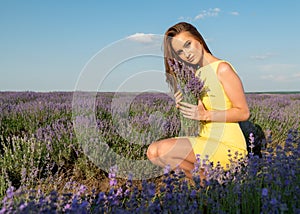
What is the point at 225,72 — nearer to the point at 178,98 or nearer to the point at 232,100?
the point at 232,100

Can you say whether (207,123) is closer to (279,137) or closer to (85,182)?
(85,182)

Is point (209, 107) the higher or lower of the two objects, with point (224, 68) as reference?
lower

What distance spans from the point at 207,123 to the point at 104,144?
3.51 ft

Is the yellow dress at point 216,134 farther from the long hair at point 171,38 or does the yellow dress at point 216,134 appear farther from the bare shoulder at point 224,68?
the long hair at point 171,38

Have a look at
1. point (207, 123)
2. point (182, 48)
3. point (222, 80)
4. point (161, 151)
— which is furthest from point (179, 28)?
point (161, 151)

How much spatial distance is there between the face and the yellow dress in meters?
0.13

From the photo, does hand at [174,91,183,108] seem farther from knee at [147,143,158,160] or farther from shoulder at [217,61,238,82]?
knee at [147,143,158,160]

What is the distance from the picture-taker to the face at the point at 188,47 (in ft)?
9.53

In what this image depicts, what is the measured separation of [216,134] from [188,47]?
0.77 meters

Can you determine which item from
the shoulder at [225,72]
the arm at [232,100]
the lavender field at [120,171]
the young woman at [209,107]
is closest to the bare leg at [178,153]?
the young woman at [209,107]

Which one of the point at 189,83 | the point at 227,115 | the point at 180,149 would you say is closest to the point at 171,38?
the point at 189,83

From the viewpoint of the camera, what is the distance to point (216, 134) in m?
2.89

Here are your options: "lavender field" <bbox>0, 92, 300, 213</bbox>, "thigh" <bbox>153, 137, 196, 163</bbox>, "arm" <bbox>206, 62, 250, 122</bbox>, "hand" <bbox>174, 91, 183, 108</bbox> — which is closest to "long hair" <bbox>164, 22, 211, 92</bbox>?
"hand" <bbox>174, 91, 183, 108</bbox>

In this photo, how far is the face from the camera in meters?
2.91
